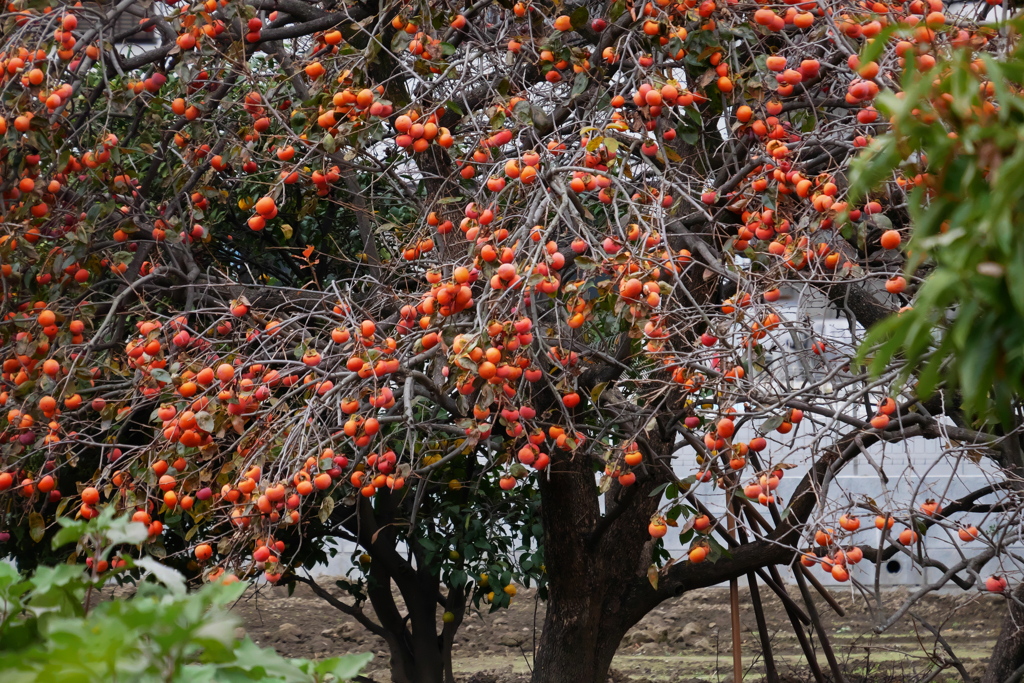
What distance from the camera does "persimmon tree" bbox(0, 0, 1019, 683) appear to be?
2574mm

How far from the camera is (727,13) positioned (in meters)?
2.93

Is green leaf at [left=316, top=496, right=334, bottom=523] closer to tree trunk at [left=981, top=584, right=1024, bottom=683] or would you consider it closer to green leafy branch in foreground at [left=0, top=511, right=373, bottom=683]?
green leafy branch in foreground at [left=0, top=511, right=373, bottom=683]

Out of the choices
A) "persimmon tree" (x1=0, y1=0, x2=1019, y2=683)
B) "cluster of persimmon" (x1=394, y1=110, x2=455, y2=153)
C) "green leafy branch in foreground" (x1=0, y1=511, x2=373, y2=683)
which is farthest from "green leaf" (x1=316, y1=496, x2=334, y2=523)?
"green leafy branch in foreground" (x1=0, y1=511, x2=373, y2=683)

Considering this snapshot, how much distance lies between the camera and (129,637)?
113cm

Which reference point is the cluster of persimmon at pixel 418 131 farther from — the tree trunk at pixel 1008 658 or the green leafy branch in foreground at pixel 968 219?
the tree trunk at pixel 1008 658

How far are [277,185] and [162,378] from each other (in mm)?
682

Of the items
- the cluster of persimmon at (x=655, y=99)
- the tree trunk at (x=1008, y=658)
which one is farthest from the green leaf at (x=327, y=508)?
the tree trunk at (x=1008, y=658)

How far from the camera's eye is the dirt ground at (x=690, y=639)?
5.95 meters

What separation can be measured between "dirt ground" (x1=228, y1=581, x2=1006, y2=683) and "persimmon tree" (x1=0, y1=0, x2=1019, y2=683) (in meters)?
2.19

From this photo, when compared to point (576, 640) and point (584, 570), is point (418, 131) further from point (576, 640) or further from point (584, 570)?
point (576, 640)

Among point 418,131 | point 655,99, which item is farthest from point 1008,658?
point 418,131

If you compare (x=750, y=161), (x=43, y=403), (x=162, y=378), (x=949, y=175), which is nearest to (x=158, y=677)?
(x=949, y=175)

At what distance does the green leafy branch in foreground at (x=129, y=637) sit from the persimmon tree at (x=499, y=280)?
959 millimetres

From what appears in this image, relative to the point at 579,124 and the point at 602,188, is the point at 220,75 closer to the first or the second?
the point at 579,124
